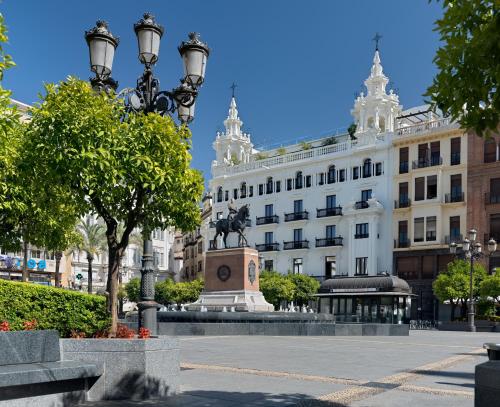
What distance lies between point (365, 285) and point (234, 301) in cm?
2537

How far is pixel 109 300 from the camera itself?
986 centimetres

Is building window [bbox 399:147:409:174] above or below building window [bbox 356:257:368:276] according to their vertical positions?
above

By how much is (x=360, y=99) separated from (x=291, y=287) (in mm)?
22904

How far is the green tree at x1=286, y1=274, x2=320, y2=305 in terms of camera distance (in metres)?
58.8

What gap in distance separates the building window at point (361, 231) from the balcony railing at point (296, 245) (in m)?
6.54

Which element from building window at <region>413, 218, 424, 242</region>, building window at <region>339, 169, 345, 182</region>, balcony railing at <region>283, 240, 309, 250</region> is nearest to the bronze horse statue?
building window at <region>413, 218, 424, 242</region>

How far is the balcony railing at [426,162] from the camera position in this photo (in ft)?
188

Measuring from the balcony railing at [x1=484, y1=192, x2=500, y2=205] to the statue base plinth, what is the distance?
99.5ft

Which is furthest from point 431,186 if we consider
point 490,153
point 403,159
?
point 490,153

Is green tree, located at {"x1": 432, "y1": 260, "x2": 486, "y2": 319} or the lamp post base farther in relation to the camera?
green tree, located at {"x1": 432, "y1": 260, "x2": 486, "y2": 319}

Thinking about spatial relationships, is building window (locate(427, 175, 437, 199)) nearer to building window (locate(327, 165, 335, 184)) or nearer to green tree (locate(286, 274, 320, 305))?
building window (locate(327, 165, 335, 184))

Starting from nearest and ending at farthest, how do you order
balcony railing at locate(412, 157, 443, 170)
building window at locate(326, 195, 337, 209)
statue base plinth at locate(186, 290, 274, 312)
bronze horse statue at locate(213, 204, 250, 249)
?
statue base plinth at locate(186, 290, 274, 312)
bronze horse statue at locate(213, 204, 250, 249)
balcony railing at locate(412, 157, 443, 170)
building window at locate(326, 195, 337, 209)

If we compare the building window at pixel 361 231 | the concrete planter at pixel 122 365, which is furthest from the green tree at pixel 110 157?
the building window at pixel 361 231

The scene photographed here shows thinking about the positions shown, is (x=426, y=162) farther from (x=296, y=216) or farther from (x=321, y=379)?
(x=321, y=379)
